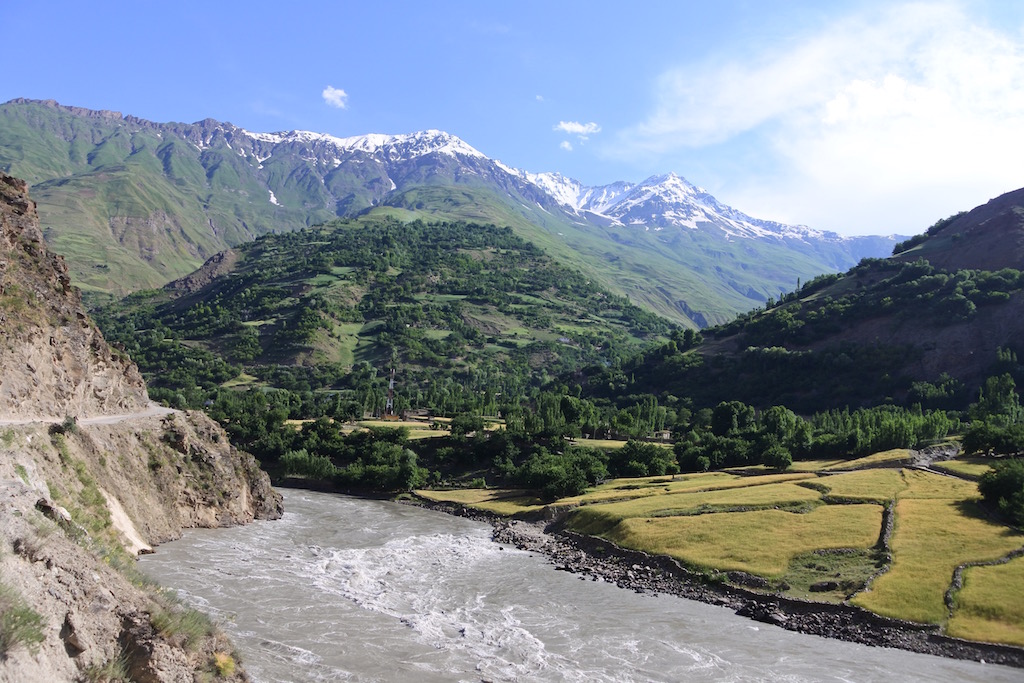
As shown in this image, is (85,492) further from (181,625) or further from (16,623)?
(16,623)

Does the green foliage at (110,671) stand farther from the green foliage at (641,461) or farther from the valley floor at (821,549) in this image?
the green foliage at (641,461)

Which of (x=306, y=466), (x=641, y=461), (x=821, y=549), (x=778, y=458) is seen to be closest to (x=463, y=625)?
(x=821, y=549)

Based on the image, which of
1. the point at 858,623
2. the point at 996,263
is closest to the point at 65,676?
the point at 858,623

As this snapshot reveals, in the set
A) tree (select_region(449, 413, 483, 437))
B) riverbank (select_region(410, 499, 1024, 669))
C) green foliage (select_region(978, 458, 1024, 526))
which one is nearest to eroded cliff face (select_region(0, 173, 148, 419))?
riverbank (select_region(410, 499, 1024, 669))

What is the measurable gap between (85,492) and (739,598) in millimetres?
42486

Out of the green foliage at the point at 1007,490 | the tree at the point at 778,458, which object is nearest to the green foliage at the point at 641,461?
the tree at the point at 778,458

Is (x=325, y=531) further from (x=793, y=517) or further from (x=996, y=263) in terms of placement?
(x=996, y=263)

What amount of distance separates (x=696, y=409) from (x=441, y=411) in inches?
2147

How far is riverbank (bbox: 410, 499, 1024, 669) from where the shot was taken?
37.3m

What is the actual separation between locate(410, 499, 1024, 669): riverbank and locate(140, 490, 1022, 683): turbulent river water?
1087mm

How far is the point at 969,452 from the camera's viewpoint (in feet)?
255

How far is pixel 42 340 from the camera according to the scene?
52.8m

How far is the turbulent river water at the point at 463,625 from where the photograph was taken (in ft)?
103

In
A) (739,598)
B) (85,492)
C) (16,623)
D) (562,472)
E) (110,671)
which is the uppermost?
(16,623)
